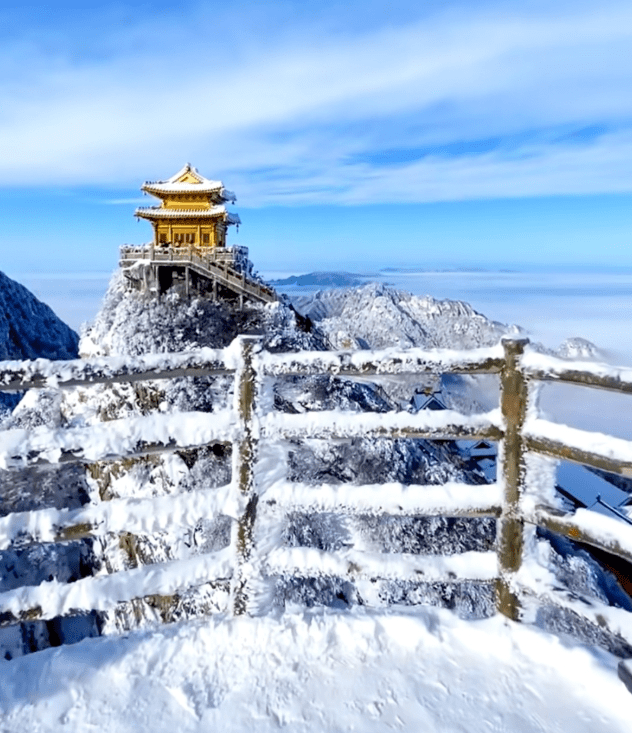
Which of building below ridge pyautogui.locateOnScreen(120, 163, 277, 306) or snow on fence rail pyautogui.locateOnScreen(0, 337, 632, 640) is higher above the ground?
building below ridge pyautogui.locateOnScreen(120, 163, 277, 306)

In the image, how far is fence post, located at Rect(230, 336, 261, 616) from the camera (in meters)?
2.63

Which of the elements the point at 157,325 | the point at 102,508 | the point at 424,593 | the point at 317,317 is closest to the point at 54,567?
the point at 157,325

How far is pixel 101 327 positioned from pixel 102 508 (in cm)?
2036

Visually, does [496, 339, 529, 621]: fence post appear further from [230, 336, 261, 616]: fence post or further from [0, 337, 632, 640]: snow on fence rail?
[230, 336, 261, 616]: fence post

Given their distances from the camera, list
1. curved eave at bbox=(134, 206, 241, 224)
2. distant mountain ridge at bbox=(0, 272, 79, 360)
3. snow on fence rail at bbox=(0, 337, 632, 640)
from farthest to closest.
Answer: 1. distant mountain ridge at bbox=(0, 272, 79, 360)
2. curved eave at bbox=(134, 206, 241, 224)
3. snow on fence rail at bbox=(0, 337, 632, 640)

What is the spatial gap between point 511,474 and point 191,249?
22.8 meters

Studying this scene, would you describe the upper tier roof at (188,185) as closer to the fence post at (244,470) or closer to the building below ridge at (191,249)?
the building below ridge at (191,249)

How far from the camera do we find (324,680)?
248 cm

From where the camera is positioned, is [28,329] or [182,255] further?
[28,329]

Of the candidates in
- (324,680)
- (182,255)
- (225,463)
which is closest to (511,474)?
(324,680)

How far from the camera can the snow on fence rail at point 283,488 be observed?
242cm

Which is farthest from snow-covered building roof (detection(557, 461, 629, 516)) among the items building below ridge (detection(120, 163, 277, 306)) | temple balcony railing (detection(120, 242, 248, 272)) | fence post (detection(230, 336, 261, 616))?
temple balcony railing (detection(120, 242, 248, 272))

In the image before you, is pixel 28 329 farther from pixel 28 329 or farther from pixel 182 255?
pixel 182 255

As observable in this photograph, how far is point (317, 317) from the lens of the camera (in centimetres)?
4462
